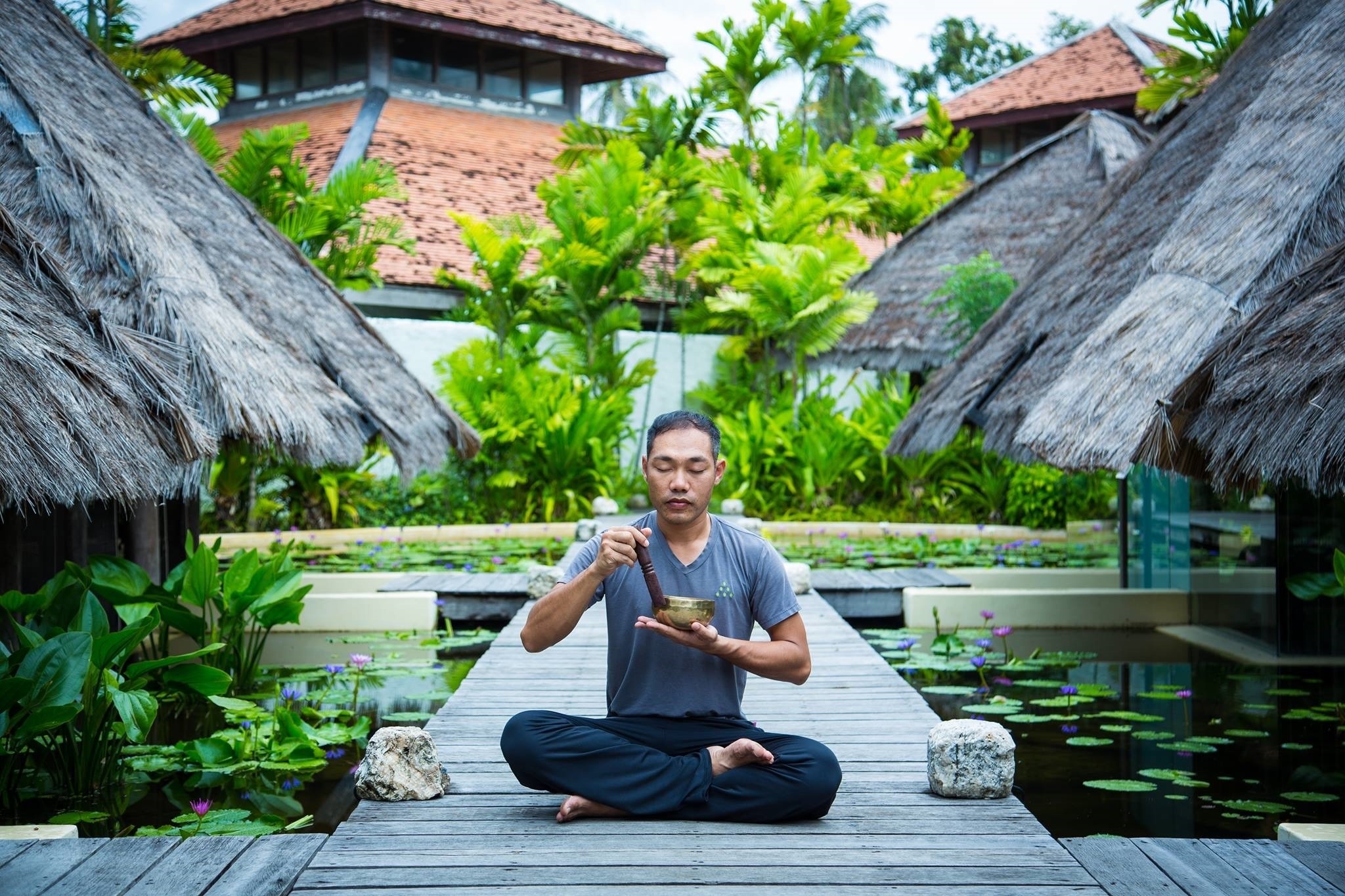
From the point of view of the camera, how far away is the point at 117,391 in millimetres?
4516

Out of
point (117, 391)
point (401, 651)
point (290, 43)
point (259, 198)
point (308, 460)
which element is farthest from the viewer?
point (290, 43)

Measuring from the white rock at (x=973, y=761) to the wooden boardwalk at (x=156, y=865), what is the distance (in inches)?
63.5

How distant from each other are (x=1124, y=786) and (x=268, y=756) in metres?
3.13

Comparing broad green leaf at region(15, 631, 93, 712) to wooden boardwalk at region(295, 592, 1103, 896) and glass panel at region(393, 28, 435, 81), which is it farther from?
glass panel at region(393, 28, 435, 81)

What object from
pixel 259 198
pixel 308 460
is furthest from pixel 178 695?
pixel 259 198

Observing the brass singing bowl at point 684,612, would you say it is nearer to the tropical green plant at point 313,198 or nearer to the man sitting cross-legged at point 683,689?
the man sitting cross-legged at point 683,689

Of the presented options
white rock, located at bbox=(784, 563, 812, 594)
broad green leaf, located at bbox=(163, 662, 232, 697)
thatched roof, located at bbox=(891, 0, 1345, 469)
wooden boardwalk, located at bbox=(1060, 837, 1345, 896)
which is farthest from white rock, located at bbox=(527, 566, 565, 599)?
wooden boardwalk, located at bbox=(1060, 837, 1345, 896)

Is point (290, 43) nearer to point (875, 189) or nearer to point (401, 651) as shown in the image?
point (875, 189)

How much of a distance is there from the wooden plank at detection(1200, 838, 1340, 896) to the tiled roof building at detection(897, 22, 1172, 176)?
17628 mm

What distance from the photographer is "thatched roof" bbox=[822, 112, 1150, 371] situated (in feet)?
45.7

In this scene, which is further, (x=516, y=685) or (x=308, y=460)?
(x=308, y=460)

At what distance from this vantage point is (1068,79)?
1998cm

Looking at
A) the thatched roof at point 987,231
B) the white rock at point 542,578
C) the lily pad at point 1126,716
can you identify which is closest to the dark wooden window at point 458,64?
the thatched roof at point 987,231

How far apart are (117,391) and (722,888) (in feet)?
9.72
